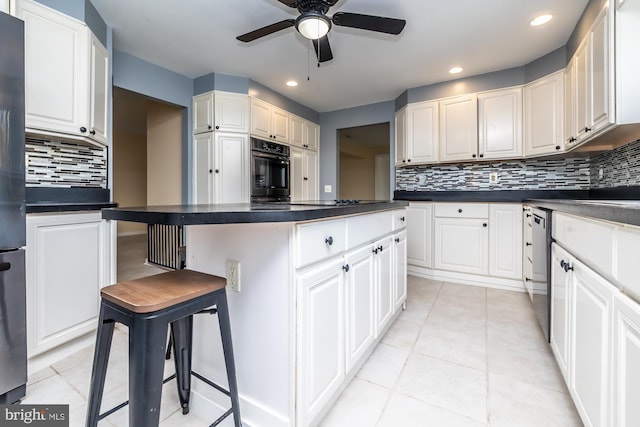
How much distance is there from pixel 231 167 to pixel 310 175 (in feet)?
4.97

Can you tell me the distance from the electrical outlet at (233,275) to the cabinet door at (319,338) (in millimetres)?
262

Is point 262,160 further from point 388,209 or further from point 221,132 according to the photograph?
point 388,209

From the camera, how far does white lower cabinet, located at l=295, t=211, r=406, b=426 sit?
1023 mm

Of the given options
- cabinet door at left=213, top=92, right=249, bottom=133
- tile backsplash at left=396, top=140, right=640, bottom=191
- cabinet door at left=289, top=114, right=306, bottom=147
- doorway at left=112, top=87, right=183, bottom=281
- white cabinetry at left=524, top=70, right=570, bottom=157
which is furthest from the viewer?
cabinet door at left=289, top=114, right=306, bottom=147

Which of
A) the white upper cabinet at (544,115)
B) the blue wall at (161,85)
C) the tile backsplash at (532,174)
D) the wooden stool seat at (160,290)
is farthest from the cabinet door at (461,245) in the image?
the blue wall at (161,85)

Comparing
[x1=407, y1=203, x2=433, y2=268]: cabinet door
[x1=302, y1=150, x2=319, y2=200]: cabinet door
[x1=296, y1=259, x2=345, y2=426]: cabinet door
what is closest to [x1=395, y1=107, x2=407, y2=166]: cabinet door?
[x1=407, y1=203, x2=433, y2=268]: cabinet door

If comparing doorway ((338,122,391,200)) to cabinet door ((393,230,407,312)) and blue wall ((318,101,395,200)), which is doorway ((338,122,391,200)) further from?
cabinet door ((393,230,407,312))

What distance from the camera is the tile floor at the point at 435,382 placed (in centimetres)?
122

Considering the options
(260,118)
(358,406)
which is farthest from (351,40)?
(358,406)

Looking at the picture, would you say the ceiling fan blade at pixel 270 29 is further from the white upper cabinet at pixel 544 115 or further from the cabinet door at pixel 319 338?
the white upper cabinet at pixel 544 115

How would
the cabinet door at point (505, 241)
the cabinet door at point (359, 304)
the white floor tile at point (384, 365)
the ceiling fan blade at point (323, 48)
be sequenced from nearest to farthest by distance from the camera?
the cabinet door at point (359, 304)
the white floor tile at point (384, 365)
the ceiling fan blade at point (323, 48)
the cabinet door at point (505, 241)

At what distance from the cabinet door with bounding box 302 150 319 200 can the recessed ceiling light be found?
2.94 meters

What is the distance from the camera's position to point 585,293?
106cm

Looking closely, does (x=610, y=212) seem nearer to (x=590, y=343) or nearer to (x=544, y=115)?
(x=590, y=343)
